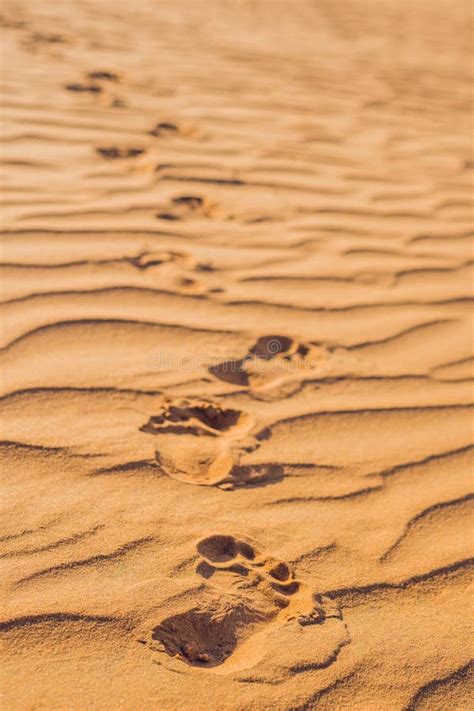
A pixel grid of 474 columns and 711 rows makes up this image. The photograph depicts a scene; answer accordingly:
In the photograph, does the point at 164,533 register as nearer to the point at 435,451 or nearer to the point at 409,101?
the point at 435,451

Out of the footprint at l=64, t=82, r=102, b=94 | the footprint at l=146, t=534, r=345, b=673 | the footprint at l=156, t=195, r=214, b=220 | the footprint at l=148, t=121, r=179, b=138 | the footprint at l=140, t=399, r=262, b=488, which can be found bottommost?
the footprint at l=146, t=534, r=345, b=673

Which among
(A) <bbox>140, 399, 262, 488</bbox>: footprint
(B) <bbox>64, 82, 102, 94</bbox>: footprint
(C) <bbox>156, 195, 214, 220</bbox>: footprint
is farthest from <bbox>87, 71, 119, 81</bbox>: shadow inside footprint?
(A) <bbox>140, 399, 262, 488</bbox>: footprint

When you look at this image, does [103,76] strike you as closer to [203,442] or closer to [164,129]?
[164,129]

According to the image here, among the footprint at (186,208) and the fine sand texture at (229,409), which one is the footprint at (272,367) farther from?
the footprint at (186,208)

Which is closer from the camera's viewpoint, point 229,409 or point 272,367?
point 229,409

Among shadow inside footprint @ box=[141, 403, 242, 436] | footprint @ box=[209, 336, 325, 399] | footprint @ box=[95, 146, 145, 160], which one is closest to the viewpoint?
shadow inside footprint @ box=[141, 403, 242, 436]

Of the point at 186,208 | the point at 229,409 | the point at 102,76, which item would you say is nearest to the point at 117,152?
the point at 186,208

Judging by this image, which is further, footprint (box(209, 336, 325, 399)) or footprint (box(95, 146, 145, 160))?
footprint (box(95, 146, 145, 160))

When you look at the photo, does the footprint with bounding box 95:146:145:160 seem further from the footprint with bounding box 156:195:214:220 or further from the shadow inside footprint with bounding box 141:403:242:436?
the shadow inside footprint with bounding box 141:403:242:436
